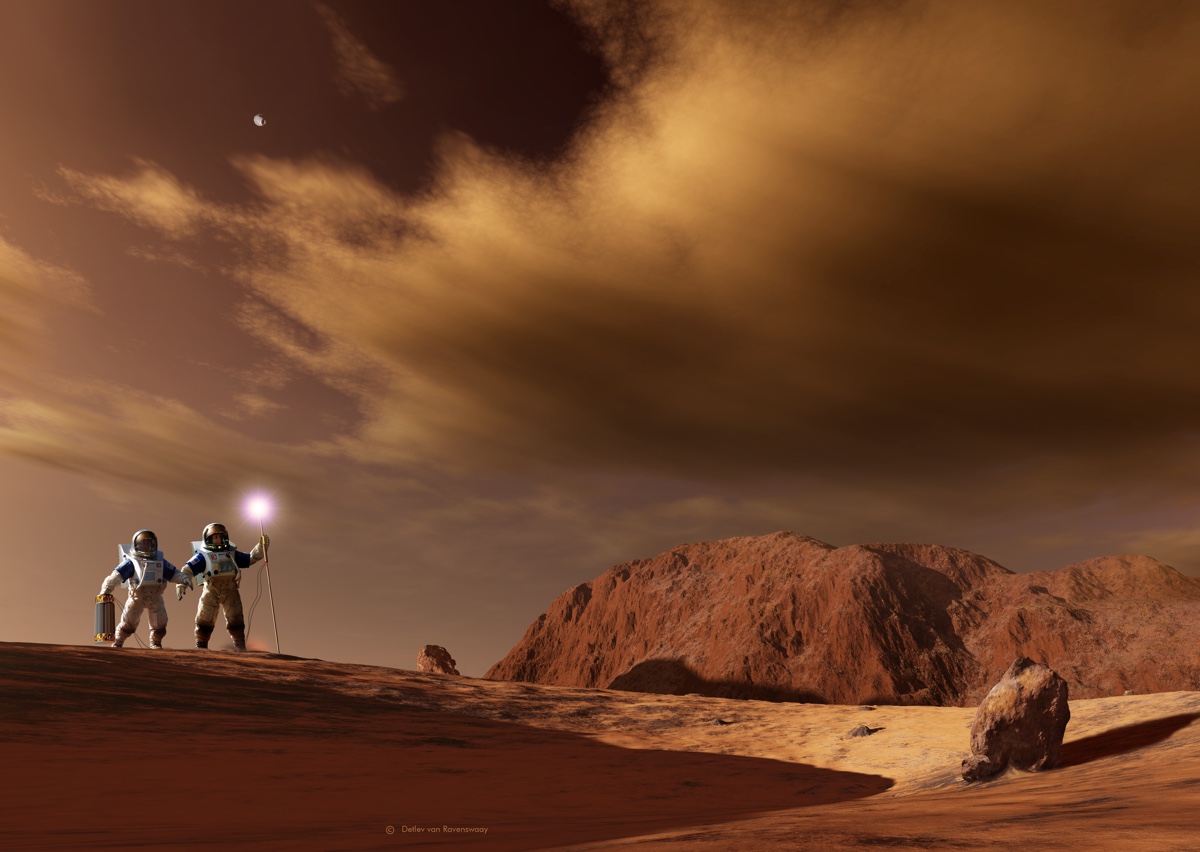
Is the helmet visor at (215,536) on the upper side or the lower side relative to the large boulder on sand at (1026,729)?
upper

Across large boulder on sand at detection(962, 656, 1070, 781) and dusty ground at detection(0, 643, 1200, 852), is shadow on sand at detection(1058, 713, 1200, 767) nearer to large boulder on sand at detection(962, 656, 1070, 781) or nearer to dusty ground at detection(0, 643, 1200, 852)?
dusty ground at detection(0, 643, 1200, 852)

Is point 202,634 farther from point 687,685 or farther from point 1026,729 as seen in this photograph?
point 687,685

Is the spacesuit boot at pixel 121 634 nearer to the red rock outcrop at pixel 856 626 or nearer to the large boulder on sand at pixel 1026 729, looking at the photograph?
the large boulder on sand at pixel 1026 729

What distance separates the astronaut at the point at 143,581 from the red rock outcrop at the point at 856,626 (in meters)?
47.7

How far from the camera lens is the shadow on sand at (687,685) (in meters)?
58.5

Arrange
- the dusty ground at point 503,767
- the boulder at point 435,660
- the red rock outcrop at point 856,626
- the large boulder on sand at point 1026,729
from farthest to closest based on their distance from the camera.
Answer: the red rock outcrop at point 856,626 → the boulder at point 435,660 → the large boulder on sand at point 1026,729 → the dusty ground at point 503,767

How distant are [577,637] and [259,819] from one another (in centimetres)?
7376

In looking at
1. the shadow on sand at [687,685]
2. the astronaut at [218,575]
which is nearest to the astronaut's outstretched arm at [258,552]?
the astronaut at [218,575]

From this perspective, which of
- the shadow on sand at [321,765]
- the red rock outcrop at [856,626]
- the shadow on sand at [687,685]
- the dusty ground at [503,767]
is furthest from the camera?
the shadow on sand at [687,685]

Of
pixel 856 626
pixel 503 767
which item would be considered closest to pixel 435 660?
pixel 503 767

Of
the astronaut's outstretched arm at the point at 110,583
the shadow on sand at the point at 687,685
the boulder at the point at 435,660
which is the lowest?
the shadow on sand at the point at 687,685

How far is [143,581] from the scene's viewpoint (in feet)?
65.8

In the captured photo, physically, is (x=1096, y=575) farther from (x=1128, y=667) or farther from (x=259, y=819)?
(x=259, y=819)

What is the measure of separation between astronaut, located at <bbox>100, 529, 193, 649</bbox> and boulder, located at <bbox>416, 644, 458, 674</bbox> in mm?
23265
